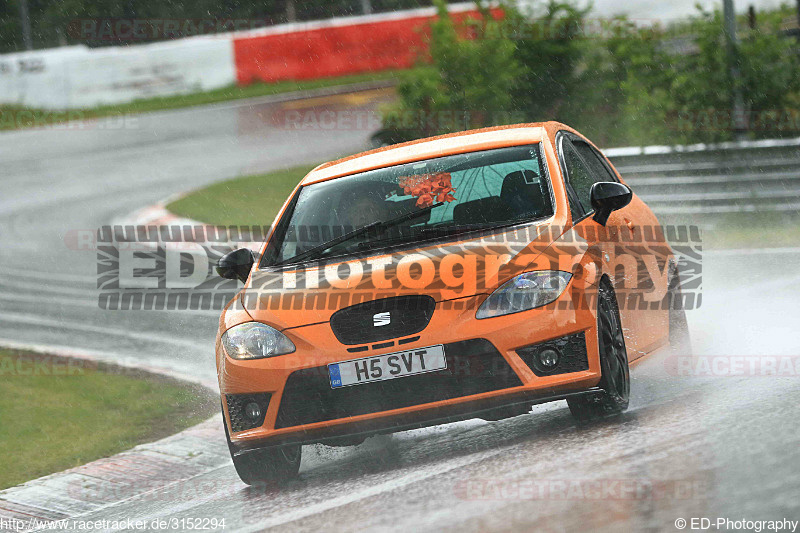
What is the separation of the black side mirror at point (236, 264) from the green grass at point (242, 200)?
968cm

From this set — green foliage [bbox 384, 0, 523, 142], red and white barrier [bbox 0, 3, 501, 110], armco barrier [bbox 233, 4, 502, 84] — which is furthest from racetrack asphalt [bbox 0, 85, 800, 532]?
armco barrier [bbox 233, 4, 502, 84]

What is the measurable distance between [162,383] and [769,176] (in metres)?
8.43

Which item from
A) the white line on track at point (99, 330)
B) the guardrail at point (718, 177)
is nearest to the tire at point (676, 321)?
the white line on track at point (99, 330)

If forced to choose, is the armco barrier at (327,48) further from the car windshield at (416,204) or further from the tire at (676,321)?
the car windshield at (416,204)

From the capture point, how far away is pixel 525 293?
556cm

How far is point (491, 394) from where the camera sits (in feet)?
18.0

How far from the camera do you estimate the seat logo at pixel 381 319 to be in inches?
218

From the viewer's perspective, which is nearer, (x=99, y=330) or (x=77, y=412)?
(x=77, y=412)

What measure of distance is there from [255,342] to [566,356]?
152 centimetres

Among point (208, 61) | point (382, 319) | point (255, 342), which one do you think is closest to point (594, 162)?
point (382, 319)

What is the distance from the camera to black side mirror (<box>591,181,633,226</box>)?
21.0 feet

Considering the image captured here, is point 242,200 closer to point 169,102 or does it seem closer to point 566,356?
point 566,356

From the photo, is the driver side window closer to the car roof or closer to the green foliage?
the car roof

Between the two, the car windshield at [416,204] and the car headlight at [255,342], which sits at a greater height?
the car windshield at [416,204]
